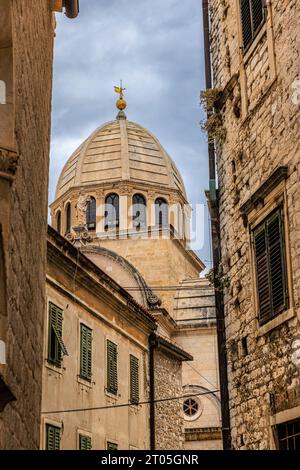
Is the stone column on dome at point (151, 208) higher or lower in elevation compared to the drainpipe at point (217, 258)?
higher

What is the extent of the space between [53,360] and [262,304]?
573 centimetres

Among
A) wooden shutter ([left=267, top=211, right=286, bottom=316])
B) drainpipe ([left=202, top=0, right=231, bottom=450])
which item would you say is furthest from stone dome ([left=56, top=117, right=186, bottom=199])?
wooden shutter ([left=267, top=211, right=286, bottom=316])

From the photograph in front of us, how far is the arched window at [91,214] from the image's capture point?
140 ft

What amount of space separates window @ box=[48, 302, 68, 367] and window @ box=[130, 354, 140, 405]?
5075mm

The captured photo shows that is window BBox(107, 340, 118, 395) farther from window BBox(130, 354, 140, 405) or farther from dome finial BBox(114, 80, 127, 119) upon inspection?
dome finial BBox(114, 80, 127, 119)

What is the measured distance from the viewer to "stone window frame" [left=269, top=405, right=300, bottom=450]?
10792 millimetres

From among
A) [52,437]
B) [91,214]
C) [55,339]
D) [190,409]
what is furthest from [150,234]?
[52,437]

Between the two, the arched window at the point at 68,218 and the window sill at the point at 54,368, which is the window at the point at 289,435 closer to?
the window sill at the point at 54,368

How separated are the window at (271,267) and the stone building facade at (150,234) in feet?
63.4

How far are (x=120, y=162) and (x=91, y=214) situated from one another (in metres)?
3.70

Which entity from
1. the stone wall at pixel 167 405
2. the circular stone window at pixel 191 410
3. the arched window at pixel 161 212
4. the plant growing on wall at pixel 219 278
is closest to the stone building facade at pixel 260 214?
the plant growing on wall at pixel 219 278

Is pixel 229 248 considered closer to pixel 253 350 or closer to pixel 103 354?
pixel 253 350

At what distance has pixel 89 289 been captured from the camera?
19109mm
